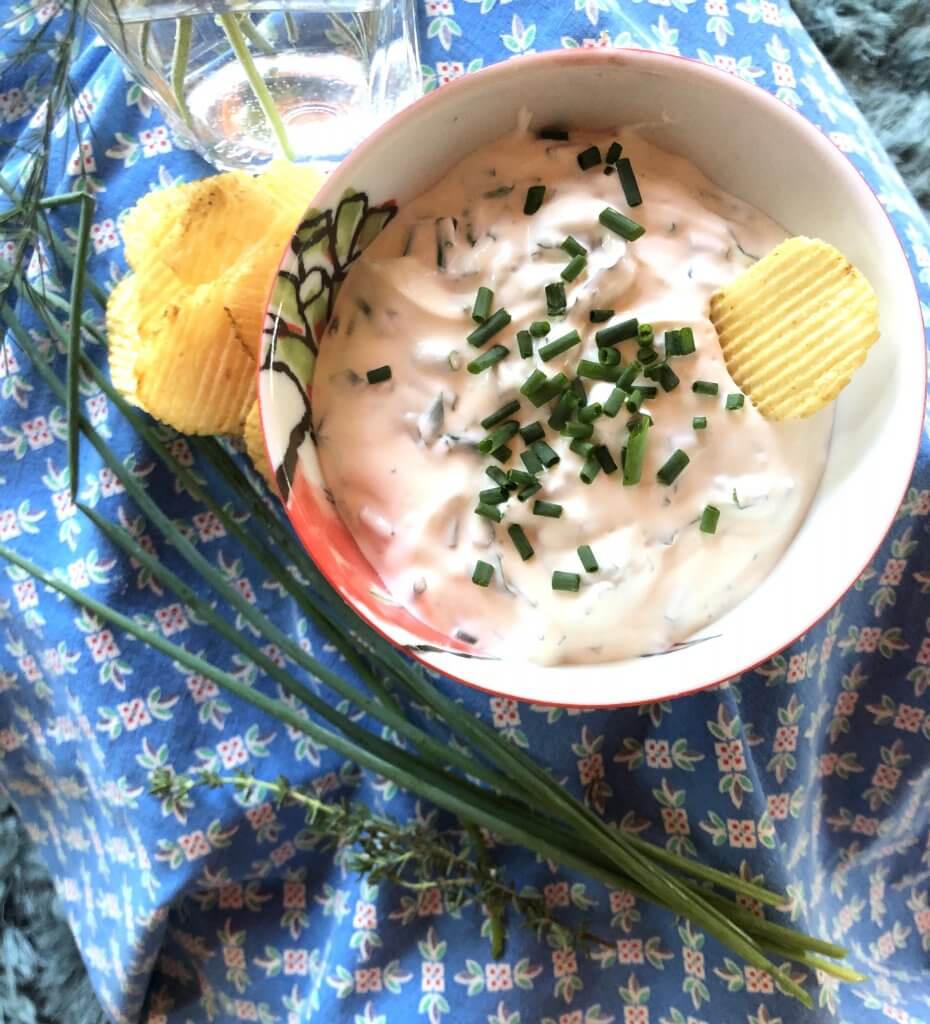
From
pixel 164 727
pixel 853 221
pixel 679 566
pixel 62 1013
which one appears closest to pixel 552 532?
pixel 679 566

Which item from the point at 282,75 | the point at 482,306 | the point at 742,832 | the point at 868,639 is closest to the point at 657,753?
the point at 742,832

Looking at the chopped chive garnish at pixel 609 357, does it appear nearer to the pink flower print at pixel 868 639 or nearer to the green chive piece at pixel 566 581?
the green chive piece at pixel 566 581

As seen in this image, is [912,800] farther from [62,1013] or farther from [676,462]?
[62,1013]

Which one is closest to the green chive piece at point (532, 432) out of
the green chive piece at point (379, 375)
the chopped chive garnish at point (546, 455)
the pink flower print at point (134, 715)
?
the chopped chive garnish at point (546, 455)

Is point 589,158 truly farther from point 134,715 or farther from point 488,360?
point 134,715

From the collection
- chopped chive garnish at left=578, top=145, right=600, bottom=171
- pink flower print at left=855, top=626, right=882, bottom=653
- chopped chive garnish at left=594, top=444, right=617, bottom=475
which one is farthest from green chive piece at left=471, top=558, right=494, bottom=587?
pink flower print at left=855, top=626, right=882, bottom=653

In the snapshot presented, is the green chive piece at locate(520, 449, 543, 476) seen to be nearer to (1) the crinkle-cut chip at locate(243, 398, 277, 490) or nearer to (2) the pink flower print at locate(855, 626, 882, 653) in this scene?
(1) the crinkle-cut chip at locate(243, 398, 277, 490)
